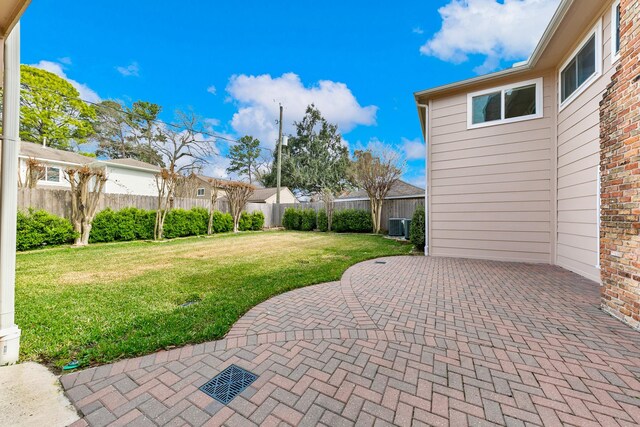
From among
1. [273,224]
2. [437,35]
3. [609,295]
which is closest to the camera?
[609,295]

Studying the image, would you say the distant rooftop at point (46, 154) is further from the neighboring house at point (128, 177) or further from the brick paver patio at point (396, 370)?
the brick paver patio at point (396, 370)

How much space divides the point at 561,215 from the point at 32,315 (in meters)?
8.61

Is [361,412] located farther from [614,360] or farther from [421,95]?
[421,95]

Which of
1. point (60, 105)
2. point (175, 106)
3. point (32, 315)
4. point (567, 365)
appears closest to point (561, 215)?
point (567, 365)

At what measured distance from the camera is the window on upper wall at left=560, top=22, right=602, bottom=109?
4.14m

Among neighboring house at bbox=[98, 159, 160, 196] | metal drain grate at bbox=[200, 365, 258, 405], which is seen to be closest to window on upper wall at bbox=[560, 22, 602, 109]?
metal drain grate at bbox=[200, 365, 258, 405]

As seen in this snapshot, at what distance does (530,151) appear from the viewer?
5.78 m

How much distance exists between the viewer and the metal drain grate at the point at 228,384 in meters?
1.68

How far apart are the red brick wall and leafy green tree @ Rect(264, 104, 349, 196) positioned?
2149cm

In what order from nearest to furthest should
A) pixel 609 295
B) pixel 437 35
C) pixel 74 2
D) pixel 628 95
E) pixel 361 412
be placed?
1. pixel 361 412
2. pixel 628 95
3. pixel 609 295
4. pixel 74 2
5. pixel 437 35

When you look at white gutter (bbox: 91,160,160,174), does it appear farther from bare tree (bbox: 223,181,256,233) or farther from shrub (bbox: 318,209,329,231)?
shrub (bbox: 318,209,329,231)

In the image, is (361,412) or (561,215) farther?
(561,215)

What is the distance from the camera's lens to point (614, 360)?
2066 mm

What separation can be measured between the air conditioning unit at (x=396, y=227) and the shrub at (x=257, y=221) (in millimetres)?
7578
